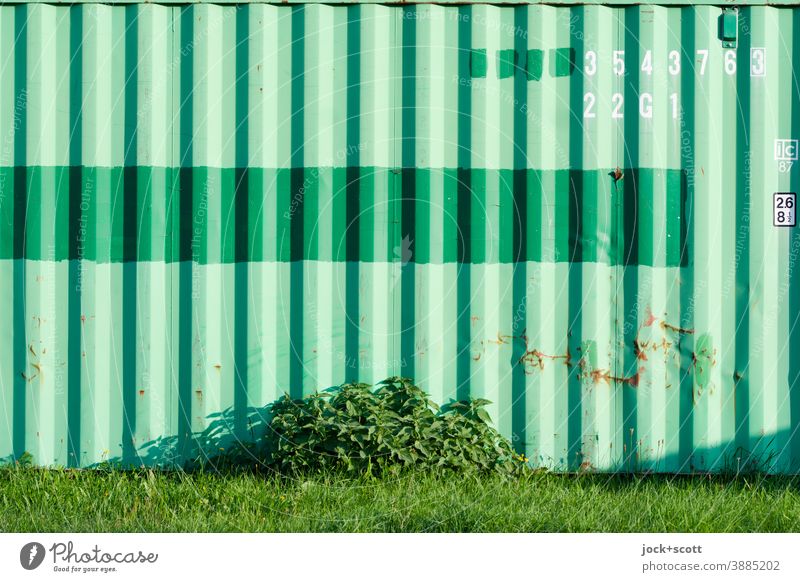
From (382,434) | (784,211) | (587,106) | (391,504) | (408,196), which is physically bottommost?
(391,504)

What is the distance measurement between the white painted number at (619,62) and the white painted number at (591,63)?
140mm

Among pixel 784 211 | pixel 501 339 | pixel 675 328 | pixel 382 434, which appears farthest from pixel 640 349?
pixel 382 434

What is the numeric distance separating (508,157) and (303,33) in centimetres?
161

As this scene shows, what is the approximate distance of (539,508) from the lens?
4980mm

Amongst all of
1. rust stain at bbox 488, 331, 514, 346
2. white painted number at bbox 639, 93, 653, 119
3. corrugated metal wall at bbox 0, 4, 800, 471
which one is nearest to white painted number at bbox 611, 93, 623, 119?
corrugated metal wall at bbox 0, 4, 800, 471

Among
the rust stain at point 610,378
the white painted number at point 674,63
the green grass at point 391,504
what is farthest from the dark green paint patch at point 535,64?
the green grass at point 391,504

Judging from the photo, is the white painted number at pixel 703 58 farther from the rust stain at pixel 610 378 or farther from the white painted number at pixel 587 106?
the rust stain at pixel 610 378

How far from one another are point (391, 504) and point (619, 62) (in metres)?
3.27

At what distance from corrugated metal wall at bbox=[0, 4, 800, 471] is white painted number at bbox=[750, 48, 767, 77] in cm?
1

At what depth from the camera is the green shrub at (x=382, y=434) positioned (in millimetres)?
5340

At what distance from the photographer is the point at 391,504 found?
197 inches

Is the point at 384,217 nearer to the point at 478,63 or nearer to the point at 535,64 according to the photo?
the point at 478,63

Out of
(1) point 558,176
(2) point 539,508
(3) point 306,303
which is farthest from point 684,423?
(3) point 306,303

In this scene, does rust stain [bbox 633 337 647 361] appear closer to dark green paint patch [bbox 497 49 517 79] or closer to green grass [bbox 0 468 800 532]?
green grass [bbox 0 468 800 532]
